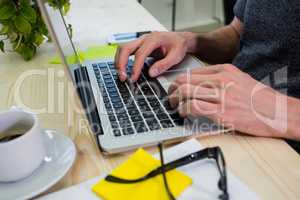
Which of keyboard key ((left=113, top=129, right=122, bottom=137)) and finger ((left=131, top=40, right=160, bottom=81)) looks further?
finger ((left=131, top=40, right=160, bottom=81))

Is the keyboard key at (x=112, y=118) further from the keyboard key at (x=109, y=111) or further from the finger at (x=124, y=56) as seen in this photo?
the finger at (x=124, y=56)

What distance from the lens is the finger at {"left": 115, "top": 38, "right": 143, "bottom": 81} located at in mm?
776

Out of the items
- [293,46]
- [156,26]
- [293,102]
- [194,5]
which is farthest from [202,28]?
[293,102]

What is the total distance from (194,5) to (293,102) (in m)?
2.24

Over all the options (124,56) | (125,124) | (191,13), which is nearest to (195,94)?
(125,124)

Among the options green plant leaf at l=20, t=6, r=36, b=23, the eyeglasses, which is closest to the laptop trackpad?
the eyeglasses

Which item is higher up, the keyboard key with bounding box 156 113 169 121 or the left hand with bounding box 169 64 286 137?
the left hand with bounding box 169 64 286 137

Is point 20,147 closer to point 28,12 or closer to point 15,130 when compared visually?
point 15,130

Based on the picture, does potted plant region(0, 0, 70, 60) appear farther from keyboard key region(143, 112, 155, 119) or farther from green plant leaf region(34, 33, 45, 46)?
keyboard key region(143, 112, 155, 119)

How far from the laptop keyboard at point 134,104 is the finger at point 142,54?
20 mm

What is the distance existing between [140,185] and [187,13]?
242cm

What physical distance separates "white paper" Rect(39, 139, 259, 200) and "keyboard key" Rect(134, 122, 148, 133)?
0.07 metres

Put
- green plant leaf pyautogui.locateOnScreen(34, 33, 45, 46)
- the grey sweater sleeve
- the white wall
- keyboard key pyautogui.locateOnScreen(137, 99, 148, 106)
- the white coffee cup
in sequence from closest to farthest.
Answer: the white coffee cup, keyboard key pyautogui.locateOnScreen(137, 99, 148, 106), green plant leaf pyautogui.locateOnScreen(34, 33, 45, 46), the grey sweater sleeve, the white wall

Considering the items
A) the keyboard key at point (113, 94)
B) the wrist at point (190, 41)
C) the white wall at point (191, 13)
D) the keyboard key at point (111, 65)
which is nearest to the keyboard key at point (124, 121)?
the keyboard key at point (113, 94)
